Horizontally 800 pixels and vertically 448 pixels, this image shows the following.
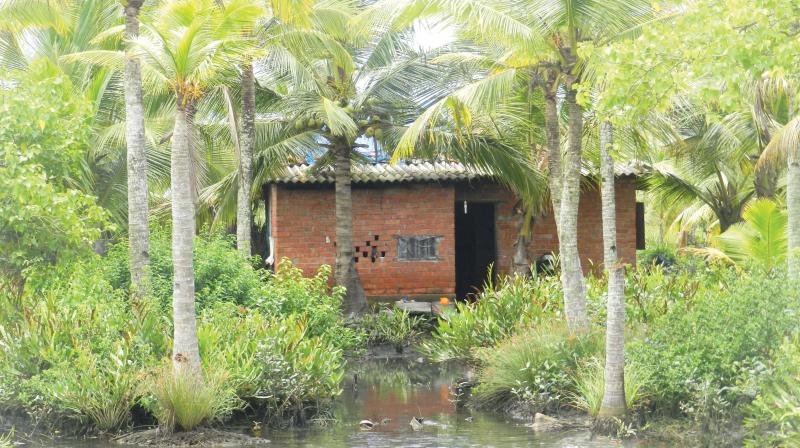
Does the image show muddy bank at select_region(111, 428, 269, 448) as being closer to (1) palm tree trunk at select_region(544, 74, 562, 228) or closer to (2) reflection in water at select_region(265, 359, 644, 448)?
(2) reflection in water at select_region(265, 359, 644, 448)

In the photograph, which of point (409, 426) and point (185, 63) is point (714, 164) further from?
point (185, 63)

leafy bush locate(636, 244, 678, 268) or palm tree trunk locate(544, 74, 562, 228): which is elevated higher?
palm tree trunk locate(544, 74, 562, 228)

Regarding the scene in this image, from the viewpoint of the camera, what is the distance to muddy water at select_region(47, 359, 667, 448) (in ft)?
38.9

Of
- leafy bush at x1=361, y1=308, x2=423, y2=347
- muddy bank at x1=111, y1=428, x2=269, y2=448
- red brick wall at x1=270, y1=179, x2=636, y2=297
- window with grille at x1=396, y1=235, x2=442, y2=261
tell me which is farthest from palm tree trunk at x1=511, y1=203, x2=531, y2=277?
muddy bank at x1=111, y1=428, x2=269, y2=448

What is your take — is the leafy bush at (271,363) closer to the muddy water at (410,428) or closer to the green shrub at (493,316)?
the muddy water at (410,428)

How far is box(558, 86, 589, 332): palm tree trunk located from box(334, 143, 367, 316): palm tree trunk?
799cm

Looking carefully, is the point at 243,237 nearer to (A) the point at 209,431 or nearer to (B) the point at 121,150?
(B) the point at 121,150

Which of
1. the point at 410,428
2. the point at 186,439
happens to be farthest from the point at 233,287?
the point at 186,439

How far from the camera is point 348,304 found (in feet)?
70.4

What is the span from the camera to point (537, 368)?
13.4 meters

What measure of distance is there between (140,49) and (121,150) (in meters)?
12.8

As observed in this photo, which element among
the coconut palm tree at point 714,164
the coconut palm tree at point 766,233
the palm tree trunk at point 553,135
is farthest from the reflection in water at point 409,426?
the coconut palm tree at point 714,164

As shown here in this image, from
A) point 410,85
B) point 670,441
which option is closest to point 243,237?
point 410,85

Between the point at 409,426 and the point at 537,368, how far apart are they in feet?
5.68
